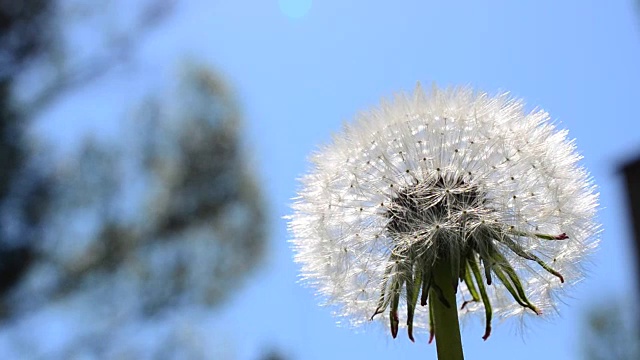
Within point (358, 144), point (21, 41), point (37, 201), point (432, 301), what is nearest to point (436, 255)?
point (432, 301)

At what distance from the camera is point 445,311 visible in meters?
0.61

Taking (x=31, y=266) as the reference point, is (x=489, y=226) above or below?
below

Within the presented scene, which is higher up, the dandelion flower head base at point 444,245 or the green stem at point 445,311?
the dandelion flower head base at point 444,245

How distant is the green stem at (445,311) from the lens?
598mm

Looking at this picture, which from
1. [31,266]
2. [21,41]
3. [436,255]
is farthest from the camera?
[21,41]

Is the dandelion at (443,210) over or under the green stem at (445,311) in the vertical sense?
over

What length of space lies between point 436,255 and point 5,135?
8.59ft

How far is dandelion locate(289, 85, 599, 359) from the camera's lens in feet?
2.09

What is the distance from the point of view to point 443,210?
2.12 feet

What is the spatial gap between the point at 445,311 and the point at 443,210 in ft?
0.26

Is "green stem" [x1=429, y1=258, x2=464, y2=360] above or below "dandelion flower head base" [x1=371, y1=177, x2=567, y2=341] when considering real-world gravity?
below

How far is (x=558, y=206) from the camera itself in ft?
2.23

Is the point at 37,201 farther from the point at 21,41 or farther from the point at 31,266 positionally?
the point at 21,41

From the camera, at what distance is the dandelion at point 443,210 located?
64cm
